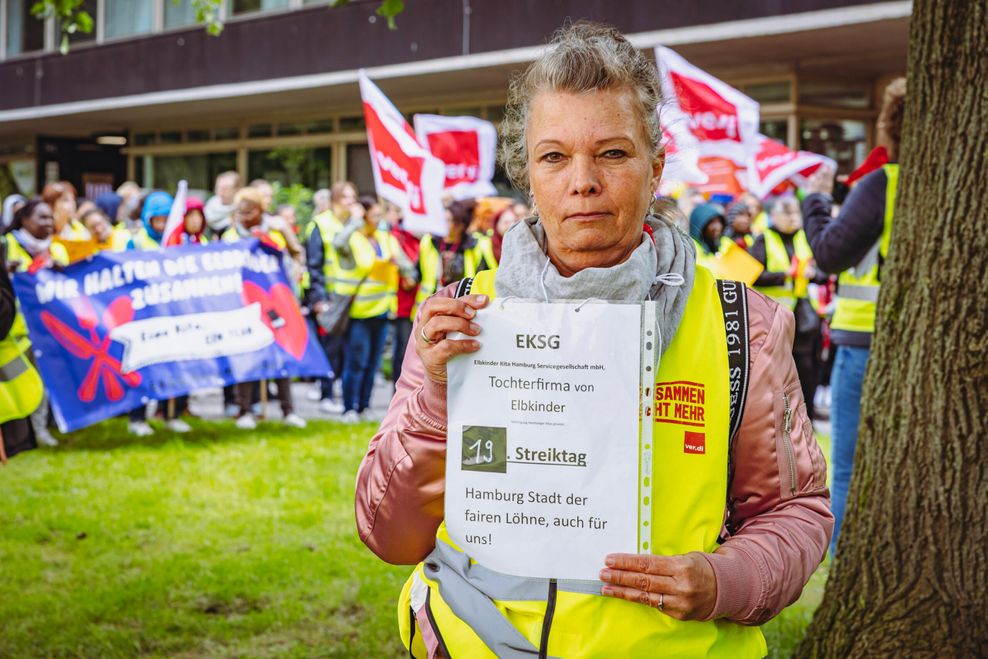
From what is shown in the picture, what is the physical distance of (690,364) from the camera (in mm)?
2000

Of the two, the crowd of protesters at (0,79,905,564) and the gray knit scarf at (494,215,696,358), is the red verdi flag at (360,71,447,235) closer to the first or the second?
the crowd of protesters at (0,79,905,564)

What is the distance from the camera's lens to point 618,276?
1939mm

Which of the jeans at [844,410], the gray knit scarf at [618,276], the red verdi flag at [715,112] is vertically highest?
the red verdi flag at [715,112]

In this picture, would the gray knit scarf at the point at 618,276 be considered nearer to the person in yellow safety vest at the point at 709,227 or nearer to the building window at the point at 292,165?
the person in yellow safety vest at the point at 709,227

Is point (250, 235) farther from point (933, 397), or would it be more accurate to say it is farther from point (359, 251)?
point (933, 397)

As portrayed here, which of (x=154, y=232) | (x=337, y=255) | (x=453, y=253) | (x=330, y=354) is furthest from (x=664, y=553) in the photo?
(x=330, y=354)

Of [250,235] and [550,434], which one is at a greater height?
[250,235]

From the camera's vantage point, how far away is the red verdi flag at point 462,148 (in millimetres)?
11914

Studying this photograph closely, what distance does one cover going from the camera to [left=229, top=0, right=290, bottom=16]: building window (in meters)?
22.6

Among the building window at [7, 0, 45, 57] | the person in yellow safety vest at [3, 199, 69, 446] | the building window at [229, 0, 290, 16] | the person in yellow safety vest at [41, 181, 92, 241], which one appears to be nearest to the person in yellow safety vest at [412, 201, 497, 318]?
the person in yellow safety vest at [41, 181, 92, 241]

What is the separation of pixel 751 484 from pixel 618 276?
49 centimetres

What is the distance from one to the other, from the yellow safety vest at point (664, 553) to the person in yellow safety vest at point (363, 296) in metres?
9.10

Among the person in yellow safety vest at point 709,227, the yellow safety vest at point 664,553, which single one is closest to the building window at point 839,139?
the person in yellow safety vest at point 709,227

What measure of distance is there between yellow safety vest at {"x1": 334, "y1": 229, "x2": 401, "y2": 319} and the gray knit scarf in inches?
355
